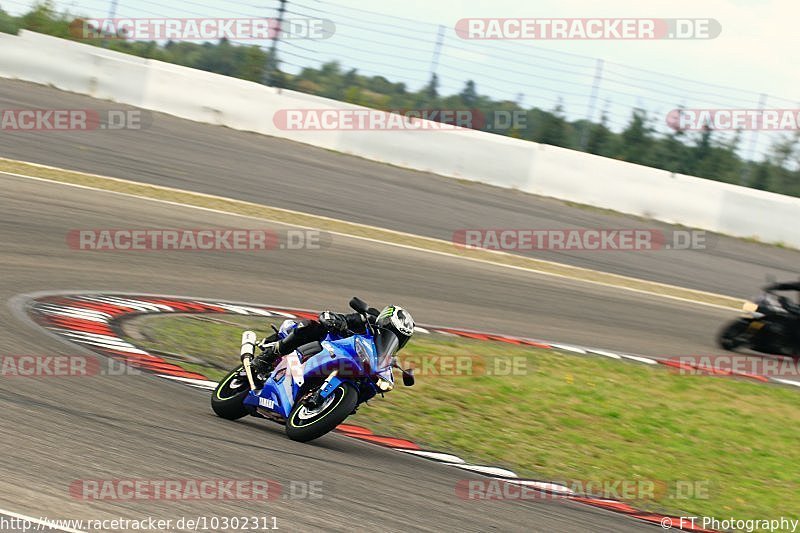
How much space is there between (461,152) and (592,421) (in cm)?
1105

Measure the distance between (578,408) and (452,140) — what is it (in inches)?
424

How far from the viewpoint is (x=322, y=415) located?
21.9ft

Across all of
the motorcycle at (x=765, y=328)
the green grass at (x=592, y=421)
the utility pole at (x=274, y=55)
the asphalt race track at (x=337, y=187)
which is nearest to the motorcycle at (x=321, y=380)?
the green grass at (x=592, y=421)

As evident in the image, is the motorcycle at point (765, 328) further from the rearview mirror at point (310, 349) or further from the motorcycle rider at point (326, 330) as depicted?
the rearview mirror at point (310, 349)

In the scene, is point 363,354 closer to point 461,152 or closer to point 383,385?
point 383,385

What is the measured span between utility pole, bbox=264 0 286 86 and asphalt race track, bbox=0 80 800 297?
1.23m

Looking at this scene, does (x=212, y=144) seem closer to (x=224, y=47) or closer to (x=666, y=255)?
(x=224, y=47)

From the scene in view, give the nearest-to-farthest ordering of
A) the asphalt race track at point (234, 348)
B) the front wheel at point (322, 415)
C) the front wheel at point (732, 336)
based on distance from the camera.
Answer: the asphalt race track at point (234, 348), the front wheel at point (322, 415), the front wheel at point (732, 336)

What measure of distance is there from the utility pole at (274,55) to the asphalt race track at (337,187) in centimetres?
123

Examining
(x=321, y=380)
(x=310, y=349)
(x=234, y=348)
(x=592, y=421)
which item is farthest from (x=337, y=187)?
(x=321, y=380)

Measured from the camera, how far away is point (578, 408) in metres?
9.92

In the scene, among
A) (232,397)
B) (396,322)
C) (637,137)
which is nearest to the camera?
(396,322)

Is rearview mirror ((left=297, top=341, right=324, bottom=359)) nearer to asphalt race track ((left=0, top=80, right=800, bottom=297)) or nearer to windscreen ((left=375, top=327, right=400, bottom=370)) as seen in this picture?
windscreen ((left=375, top=327, right=400, bottom=370))

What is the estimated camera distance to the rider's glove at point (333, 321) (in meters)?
6.89
